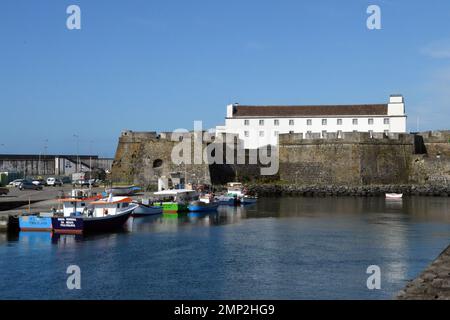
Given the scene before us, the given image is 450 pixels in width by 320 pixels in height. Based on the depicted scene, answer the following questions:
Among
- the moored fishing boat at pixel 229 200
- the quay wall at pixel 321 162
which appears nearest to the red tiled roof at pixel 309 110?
the quay wall at pixel 321 162

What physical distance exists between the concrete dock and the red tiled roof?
105 feet

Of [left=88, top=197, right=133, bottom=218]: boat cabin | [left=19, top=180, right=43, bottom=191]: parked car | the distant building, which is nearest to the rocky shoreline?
[left=19, top=180, right=43, bottom=191]: parked car

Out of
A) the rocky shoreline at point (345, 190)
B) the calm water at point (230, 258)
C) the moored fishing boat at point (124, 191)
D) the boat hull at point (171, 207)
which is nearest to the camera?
the calm water at point (230, 258)

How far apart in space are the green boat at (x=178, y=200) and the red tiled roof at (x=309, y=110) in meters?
14.6

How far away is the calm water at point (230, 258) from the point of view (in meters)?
11.8

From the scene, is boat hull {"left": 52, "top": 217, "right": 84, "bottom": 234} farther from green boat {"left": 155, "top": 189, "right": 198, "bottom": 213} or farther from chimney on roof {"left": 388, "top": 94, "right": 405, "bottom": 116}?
chimney on roof {"left": 388, "top": 94, "right": 405, "bottom": 116}

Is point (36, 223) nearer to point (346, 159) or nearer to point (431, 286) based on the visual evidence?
point (431, 286)

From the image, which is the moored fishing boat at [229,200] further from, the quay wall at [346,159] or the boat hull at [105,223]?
the boat hull at [105,223]

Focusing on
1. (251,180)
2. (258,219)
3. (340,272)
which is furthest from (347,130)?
(340,272)

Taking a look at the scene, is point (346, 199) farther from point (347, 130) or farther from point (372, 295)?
point (372, 295)

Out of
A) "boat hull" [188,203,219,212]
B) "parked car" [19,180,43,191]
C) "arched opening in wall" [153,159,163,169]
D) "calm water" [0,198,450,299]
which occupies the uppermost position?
"arched opening in wall" [153,159,163,169]

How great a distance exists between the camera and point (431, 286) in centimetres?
948

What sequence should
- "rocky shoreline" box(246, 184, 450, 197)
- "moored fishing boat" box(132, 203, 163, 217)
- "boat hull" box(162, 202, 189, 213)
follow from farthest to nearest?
"rocky shoreline" box(246, 184, 450, 197) → "boat hull" box(162, 202, 189, 213) → "moored fishing boat" box(132, 203, 163, 217)

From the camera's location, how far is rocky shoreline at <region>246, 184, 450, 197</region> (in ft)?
121
